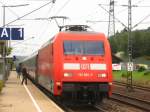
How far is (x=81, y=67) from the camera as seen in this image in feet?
75.3

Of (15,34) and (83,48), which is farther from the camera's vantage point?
(15,34)

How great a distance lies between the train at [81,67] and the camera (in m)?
22.7

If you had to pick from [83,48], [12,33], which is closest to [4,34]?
[12,33]

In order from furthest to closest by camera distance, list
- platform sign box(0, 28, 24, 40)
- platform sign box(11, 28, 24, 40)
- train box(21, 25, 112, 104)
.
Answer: platform sign box(11, 28, 24, 40)
platform sign box(0, 28, 24, 40)
train box(21, 25, 112, 104)

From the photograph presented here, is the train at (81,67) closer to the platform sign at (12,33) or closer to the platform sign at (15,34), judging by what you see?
the platform sign at (12,33)

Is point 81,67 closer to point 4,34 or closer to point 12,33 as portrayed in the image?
point 4,34

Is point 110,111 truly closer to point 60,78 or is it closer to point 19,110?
point 60,78

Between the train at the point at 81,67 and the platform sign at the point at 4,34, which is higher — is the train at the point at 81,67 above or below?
below

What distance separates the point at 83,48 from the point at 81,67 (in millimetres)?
960

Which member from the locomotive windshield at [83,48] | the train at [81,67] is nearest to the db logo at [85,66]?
the train at [81,67]

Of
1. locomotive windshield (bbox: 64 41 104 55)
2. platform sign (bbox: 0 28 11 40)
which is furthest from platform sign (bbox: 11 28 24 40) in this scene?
locomotive windshield (bbox: 64 41 104 55)

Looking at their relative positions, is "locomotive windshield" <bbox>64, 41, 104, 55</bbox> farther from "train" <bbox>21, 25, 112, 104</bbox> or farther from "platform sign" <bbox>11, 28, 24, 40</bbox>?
"platform sign" <bbox>11, 28, 24, 40</bbox>

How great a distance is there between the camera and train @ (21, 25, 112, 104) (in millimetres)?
22672

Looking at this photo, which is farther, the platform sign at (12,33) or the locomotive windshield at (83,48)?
the platform sign at (12,33)
